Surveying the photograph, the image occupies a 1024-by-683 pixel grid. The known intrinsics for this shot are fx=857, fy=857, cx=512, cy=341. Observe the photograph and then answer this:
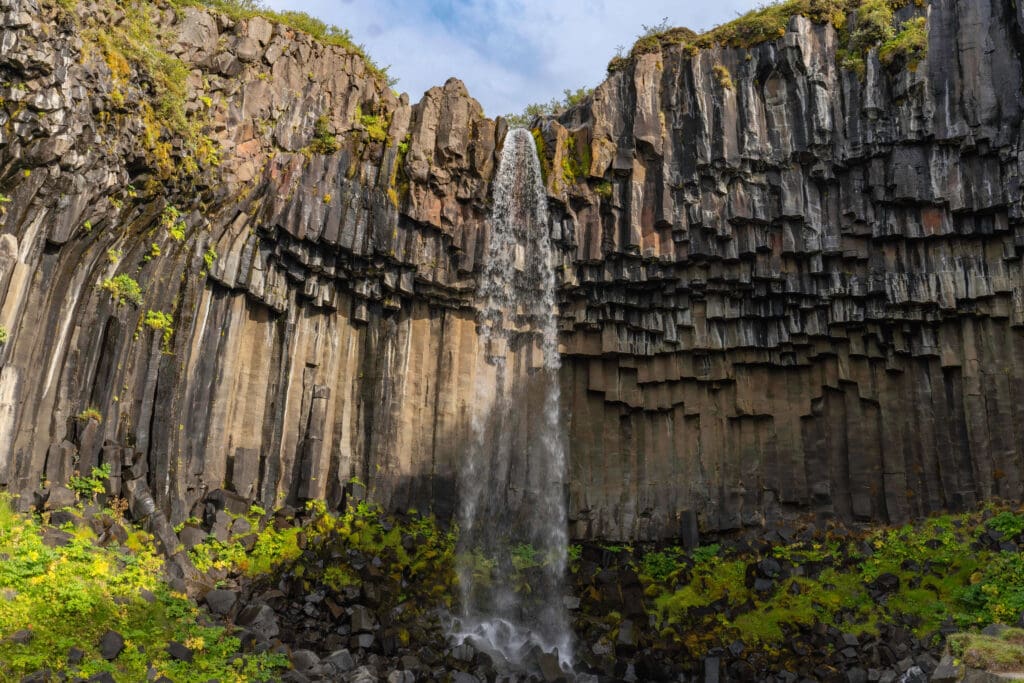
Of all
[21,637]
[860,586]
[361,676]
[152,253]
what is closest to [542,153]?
[152,253]

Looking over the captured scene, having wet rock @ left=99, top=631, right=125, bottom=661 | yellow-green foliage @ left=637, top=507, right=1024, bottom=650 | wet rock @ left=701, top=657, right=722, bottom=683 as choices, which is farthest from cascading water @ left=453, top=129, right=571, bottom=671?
wet rock @ left=99, top=631, right=125, bottom=661

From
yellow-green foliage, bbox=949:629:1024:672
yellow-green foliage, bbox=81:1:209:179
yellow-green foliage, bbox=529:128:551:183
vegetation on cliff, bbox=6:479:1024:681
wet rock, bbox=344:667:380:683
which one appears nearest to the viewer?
yellow-green foliage, bbox=949:629:1024:672

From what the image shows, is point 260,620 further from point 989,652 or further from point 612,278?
point 989,652

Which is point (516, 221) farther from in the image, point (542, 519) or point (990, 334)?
point (990, 334)

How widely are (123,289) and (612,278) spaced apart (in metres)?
10.9

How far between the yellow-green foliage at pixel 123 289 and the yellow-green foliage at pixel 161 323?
36cm

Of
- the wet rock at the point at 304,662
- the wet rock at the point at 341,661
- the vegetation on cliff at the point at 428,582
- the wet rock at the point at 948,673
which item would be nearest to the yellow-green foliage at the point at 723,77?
the vegetation on cliff at the point at 428,582

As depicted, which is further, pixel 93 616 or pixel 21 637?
pixel 93 616

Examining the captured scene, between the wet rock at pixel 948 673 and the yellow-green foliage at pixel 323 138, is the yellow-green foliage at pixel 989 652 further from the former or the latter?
the yellow-green foliage at pixel 323 138

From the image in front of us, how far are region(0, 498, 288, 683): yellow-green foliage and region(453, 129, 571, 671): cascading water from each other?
24.1 feet

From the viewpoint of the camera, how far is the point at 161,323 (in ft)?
58.3

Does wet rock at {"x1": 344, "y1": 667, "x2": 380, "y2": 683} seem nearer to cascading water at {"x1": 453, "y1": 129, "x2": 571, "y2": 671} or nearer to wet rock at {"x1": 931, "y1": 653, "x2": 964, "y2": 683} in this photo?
cascading water at {"x1": 453, "y1": 129, "x2": 571, "y2": 671}

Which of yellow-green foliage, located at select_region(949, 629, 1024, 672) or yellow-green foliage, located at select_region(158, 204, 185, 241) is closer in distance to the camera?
yellow-green foliage, located at select_region(949, 629, 1024, 672)

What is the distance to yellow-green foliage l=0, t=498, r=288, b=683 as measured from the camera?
11758 millimetres
